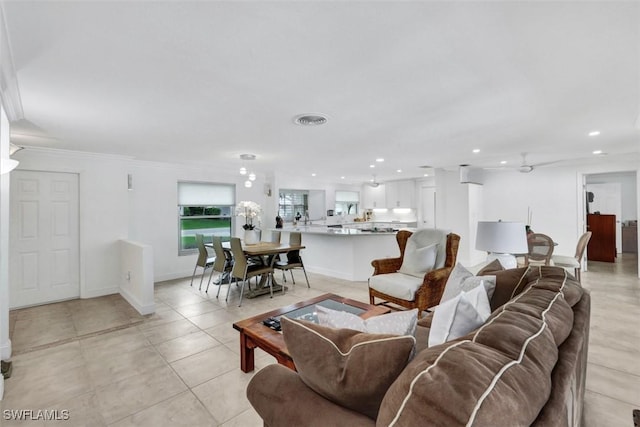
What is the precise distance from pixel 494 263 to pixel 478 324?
1399mm

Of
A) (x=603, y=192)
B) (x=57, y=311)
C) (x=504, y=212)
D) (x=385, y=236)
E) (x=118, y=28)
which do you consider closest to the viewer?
(x=118, y=28)

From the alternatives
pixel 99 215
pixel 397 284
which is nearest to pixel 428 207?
pixel 397 284

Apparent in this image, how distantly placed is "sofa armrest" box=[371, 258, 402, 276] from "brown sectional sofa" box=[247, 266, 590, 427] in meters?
2.42

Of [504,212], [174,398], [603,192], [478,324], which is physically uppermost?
[603,192]

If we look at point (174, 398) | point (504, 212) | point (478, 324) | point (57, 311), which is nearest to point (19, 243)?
point (57, 311)

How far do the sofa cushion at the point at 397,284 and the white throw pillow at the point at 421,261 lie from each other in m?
0.09

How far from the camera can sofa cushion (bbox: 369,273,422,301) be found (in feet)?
10.1

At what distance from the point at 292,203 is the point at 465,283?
6.65 metres

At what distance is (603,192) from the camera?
7.71 meters

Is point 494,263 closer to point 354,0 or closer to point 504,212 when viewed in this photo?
point 354,0

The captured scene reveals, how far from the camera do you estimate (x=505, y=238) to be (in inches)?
97.8

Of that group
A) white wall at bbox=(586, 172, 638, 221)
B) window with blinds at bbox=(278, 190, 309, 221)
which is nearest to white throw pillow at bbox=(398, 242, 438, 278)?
window with blinds at bbox=(278, 190, 309, 221)

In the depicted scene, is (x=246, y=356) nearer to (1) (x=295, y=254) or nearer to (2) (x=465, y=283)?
(2) (x=465, y=283)

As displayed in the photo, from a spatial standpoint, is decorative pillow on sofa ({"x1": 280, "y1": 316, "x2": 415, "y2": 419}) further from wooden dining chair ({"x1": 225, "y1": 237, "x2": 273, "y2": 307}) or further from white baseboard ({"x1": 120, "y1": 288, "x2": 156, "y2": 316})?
white baseboard ({"x1": 120, "y1": 288, "x2": 156, "y2": 316})
